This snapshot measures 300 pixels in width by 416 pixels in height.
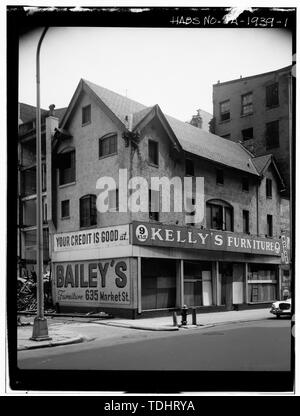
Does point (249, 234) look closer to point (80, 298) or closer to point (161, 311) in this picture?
point (161, 311)

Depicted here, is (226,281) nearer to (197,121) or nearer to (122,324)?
(122,324)

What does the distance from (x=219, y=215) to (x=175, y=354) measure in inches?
232

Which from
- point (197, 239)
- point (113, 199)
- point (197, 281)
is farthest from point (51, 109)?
point (197, 281)

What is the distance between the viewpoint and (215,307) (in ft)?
53.8

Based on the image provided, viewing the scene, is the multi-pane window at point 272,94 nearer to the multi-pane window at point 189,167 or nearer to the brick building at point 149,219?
the brick building at point 149,219

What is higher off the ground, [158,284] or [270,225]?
[270,225]

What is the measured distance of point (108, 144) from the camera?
14992 mm

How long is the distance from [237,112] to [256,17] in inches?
139

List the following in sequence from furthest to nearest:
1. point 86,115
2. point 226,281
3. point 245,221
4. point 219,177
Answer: point 226,281 → point 245,221 → point 219,177 → point 86,115

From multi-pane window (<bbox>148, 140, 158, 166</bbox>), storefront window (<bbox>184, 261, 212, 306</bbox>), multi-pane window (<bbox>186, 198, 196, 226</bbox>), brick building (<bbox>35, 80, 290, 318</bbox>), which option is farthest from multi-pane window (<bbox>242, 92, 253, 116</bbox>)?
storefront window (<bbox>184, 261, 212, 306</bbox>)

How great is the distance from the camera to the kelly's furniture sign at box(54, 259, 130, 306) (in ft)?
43.0

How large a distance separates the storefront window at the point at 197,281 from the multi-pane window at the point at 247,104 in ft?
20.7

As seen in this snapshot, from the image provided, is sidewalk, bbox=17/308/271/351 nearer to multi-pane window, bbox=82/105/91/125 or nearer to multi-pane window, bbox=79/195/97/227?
multi-pane window, bbox=79/195/97/227

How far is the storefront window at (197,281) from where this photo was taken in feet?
52.1
